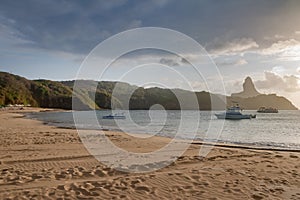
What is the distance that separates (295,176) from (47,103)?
19490 cm

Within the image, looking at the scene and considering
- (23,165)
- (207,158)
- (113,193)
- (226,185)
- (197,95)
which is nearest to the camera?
(113,193)

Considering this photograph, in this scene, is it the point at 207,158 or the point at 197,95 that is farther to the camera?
the point at 197,95

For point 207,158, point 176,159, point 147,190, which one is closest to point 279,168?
point 207,158

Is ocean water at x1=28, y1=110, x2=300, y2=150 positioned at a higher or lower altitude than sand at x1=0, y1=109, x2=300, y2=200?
lower

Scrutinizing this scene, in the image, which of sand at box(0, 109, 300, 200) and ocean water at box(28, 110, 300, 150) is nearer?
sand at box(0, 109, 300, 200)

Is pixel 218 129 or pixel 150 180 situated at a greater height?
pixel 150 180

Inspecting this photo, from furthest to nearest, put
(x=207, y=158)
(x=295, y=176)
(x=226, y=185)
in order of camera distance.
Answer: (x=207, y=158) < (x=295, y=176) < (x=226, y=185)

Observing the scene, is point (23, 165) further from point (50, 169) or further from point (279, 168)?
point (279, 168)

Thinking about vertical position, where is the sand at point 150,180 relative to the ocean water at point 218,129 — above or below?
above

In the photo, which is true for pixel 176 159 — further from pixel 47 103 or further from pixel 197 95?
pixel 47 103

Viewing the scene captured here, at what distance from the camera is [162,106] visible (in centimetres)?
19988

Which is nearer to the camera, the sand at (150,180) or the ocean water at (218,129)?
the sand at (150,180)

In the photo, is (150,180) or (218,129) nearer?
(150,180)

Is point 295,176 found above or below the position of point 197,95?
below
